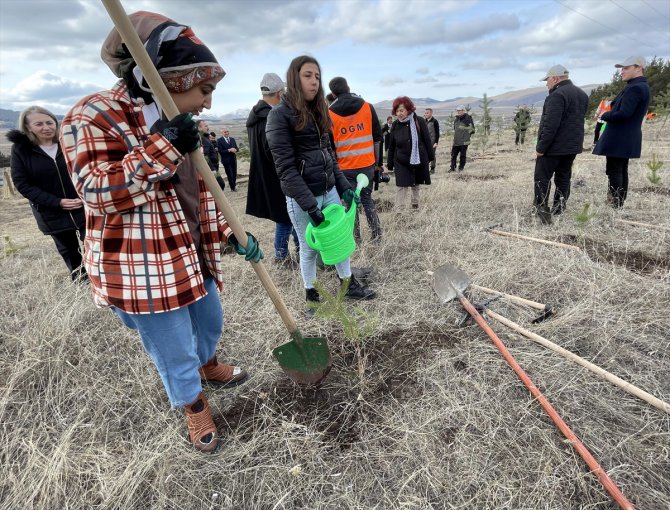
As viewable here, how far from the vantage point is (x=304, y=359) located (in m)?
1.96

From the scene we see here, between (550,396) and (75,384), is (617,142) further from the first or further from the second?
(75,384)

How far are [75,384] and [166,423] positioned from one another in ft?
2.55

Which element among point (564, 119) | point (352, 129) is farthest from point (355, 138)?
point (564, 119)

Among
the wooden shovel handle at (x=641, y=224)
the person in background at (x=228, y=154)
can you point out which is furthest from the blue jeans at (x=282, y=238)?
the person in background at (x=228, y=154)

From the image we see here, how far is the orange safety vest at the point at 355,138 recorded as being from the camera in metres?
3.71

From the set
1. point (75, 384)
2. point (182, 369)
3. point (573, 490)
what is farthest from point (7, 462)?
point (573, 490)

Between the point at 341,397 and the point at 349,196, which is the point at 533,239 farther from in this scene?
the point at 341,397

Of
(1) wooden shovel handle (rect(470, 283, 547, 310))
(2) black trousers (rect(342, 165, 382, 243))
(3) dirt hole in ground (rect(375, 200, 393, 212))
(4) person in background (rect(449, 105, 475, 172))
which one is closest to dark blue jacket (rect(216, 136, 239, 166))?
(3) dirt hole in ground (rect(375, 200, 393, 212))

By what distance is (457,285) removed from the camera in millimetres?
2727

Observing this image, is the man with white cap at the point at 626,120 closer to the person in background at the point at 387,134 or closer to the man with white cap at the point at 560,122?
the man with white cap at the point at 560,122

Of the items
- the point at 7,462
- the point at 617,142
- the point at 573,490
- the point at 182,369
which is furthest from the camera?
the point at 617,142

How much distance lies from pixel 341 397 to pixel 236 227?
111cm

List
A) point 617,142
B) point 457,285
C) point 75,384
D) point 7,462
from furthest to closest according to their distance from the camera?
point 617,142 → point 457,285 → point 75,384 → point 7,462

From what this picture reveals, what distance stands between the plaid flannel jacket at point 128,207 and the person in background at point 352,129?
260 cm
